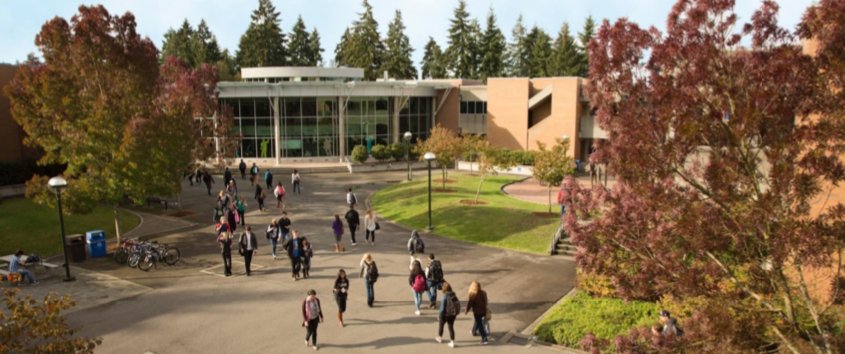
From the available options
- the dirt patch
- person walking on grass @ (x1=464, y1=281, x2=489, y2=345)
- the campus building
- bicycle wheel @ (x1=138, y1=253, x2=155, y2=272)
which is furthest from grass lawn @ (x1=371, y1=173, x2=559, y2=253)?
the campus building

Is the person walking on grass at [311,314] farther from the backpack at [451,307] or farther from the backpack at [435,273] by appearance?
the backpack at [435,273]

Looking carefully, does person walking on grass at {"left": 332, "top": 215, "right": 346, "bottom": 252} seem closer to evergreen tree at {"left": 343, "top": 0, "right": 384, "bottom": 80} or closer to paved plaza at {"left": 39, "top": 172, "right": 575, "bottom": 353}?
paved plaza at {"left": 39, "top": 172, "right": 575, "bottom": 353}

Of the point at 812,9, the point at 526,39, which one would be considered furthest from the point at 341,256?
the point at 526,39

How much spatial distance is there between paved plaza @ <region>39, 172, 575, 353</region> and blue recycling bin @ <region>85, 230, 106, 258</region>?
385mm

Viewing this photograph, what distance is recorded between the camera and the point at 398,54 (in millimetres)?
84062

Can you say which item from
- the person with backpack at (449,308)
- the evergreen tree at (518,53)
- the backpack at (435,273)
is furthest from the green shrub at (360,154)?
the evergreen tree at (518,53)

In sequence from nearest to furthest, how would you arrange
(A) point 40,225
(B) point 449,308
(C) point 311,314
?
(C) point 311,314
(B) point 449,308
(A) point 40,225

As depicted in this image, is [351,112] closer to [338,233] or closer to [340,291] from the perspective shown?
[338,233]

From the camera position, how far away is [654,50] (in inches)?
257

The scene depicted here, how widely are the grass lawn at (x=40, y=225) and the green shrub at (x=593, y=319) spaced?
17.8 meters

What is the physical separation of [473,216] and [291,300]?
11.2 m

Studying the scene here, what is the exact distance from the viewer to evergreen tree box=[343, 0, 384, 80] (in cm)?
8362

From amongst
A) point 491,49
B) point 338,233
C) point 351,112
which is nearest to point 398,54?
point 491,49

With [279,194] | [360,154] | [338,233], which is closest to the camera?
[338,233]
